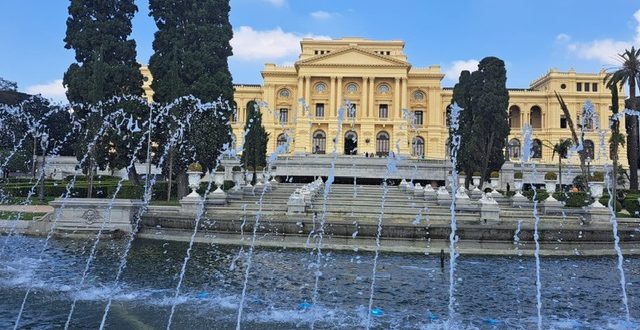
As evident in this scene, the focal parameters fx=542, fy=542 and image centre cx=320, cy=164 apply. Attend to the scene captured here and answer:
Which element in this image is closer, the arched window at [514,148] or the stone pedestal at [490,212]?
the stone pedestal at [490,212]

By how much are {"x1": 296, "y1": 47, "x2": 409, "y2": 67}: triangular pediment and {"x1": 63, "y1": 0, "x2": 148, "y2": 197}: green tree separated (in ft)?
123

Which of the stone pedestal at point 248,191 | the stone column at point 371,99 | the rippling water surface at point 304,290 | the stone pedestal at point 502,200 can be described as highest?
the stone column at point 371,99

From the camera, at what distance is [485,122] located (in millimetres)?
34281

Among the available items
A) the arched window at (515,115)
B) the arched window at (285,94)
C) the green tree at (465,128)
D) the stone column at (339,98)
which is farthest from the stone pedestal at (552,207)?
the arched window at (515,115)

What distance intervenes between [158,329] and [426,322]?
3847 millimetres

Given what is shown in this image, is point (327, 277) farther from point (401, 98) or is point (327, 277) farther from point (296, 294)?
point (401, 98)

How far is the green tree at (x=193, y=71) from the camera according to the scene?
27.6m

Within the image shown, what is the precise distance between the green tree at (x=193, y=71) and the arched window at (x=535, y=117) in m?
52.6

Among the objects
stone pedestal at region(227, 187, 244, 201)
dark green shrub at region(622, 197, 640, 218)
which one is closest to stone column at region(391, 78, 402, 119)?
dark green shrub at region(622, 197, 640, 218)

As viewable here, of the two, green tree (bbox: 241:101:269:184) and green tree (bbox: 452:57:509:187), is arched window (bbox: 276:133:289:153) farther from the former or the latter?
green tree (bbox: 452:57:509:187)

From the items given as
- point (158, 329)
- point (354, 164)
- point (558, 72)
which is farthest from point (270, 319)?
point (558, 72)

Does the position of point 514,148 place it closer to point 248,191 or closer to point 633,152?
point 633,152

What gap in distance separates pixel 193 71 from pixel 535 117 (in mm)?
56579

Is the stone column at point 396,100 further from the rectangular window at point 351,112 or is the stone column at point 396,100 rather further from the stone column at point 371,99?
the rectangular window at point 351,112
